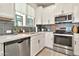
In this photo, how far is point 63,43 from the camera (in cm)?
319

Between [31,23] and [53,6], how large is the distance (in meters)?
1.27

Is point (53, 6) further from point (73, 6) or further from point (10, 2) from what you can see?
point (10, 2)

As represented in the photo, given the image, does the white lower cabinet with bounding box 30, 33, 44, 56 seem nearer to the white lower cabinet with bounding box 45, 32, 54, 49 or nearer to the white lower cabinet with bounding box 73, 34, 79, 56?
the white lower cabinet with bounding box 45, 32, 54, 49

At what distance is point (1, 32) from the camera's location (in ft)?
7.11

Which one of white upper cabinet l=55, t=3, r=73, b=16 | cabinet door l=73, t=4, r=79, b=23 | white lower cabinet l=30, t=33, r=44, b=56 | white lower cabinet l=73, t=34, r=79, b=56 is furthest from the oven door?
white upper cabinet l=55, t=3, r=73, b=16

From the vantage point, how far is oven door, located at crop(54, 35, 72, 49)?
298 cm

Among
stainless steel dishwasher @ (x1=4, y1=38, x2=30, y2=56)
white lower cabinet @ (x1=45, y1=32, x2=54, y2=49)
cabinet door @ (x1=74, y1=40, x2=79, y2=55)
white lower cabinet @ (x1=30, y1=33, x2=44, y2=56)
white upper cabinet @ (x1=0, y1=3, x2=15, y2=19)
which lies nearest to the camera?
stainless steel dishwasher @ (x1=4, y1=38, x2=30, y2=56)

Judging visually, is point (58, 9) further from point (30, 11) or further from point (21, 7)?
point (21, 7)

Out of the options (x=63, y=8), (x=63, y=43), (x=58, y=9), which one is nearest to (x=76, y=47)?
(x=63, y=43)

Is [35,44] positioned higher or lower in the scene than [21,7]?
lower

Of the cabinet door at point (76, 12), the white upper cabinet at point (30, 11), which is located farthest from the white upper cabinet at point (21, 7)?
the cabinet door at point (76, 12)

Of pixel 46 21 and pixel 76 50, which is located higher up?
pixel 46 21

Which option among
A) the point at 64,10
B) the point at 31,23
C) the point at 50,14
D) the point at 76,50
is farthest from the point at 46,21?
the point at 76,50

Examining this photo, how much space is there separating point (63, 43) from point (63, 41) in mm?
73
